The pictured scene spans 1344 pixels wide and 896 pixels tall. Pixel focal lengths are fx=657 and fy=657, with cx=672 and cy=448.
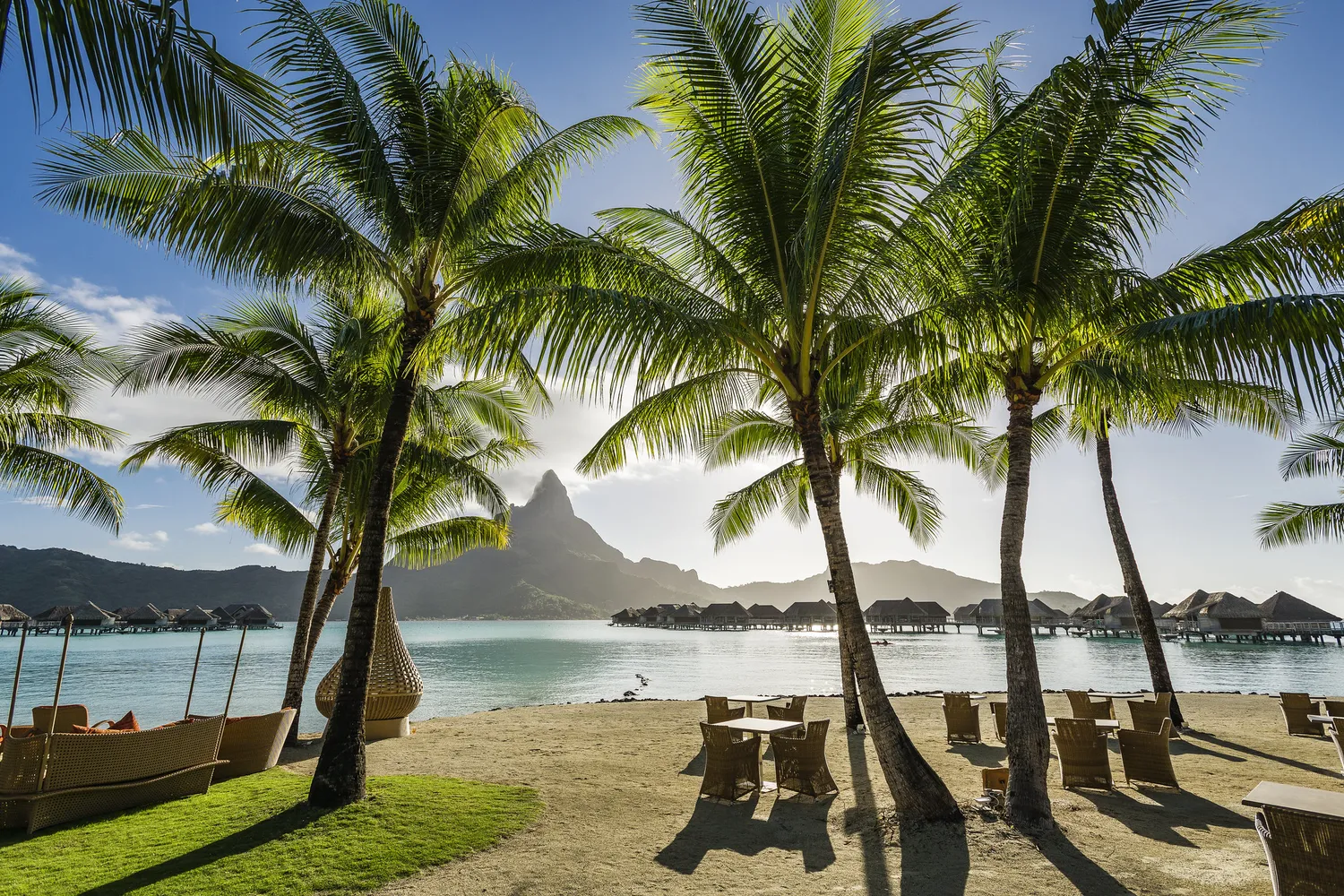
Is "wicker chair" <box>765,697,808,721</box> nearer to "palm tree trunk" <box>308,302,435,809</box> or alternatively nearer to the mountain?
"palm tree trunk" <box>308,302,435,809</box>

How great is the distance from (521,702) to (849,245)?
2026 cm

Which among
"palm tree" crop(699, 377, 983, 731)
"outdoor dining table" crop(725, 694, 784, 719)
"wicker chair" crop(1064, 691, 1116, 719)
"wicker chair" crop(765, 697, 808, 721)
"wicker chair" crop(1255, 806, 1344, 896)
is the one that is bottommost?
"outdoor dining table" crop(725, 694, 784, 719)

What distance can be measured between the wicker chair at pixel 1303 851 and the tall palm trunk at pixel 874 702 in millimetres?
2510

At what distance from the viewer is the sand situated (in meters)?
5.00

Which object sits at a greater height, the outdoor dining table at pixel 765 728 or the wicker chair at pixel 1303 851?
the wicker chair at pixel 1303 851

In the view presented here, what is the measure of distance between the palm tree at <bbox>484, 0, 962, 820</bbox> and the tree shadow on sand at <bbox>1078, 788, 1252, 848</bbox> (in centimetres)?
182

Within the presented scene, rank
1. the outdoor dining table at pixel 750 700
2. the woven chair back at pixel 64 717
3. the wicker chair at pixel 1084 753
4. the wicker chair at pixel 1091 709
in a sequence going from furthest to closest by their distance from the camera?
the outdoor dining table at pixel 750 700 → the wicker chair at pixel 1091 709 → the woven chair back at pixel 64 717 → the wicker chair at pixel 1084 753

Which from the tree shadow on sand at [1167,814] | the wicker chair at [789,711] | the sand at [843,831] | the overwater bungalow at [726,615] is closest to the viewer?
the sand at [843,831]

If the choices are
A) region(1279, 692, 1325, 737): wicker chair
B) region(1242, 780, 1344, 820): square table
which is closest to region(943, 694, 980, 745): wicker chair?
region(1279, 692, 1325, 737): wicker chair

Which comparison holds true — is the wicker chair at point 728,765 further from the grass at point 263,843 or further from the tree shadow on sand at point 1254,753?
the tree shadow on sand at point 1254,753

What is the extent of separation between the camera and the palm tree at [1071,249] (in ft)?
17.9

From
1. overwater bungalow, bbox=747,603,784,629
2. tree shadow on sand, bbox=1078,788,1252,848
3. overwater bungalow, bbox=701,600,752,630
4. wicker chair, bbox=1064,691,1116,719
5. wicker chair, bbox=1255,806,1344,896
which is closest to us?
wicker chair, bbox=1255,806,1344,896

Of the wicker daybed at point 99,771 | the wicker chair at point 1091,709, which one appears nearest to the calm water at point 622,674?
the wicker daybed at point 99,771

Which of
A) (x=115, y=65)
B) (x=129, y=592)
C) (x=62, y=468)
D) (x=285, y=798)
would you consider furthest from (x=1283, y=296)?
(x=129, y=592)
